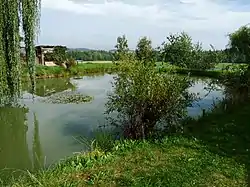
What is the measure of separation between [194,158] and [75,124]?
Result: 6577 mm

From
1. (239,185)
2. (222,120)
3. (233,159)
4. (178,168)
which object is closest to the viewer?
(239,185)

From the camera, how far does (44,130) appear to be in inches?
470

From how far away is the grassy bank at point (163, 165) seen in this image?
5.80 m

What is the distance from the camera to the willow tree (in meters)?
8.94

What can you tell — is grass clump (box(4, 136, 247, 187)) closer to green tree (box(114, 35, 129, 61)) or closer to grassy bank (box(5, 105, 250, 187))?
grassy bank (box(5, 105, 250, 187))

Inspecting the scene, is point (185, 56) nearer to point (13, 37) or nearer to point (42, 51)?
point (13, 37)

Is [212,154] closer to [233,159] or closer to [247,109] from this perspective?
[233,159]

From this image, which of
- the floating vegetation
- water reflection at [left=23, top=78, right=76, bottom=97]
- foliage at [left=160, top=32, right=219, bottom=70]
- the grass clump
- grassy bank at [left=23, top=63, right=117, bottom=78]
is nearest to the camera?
the grass clump

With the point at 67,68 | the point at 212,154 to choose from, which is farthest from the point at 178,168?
the point at 67,68

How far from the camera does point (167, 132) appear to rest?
9.51 meters

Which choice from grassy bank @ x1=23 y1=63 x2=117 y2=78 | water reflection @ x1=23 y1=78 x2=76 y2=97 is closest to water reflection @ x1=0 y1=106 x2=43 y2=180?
water reflection @ x1=23 y1=78 x2=76 y2=97

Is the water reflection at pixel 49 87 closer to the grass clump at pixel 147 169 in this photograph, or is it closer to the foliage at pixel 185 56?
the foliage at pixel 185 56

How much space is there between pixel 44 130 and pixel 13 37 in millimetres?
4013

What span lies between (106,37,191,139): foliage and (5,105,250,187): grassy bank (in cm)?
115
